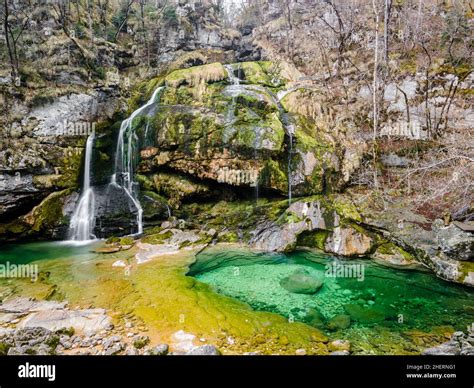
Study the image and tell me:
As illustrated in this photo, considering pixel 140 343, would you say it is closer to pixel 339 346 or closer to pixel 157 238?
pixel 339 346

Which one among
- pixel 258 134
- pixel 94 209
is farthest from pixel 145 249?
pixel 258 134

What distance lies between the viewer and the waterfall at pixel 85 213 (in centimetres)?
1361

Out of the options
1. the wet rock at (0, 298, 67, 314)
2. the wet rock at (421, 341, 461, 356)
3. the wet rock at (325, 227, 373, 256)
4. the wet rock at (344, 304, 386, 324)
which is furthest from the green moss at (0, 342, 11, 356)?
the wet rock at (325, 227, 373, 256)

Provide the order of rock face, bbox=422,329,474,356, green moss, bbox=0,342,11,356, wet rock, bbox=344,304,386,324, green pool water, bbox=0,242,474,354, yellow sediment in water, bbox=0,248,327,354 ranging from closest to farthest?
green moss, bbox=0,342,11,356 → rock face, bbox=422,329,474,356 → yellow sediment in water, bbox=0,248,327,354 → green pool water, bbox=0,242,474,354 → wet rock, bbox=344,304,386,324

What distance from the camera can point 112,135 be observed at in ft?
50.4

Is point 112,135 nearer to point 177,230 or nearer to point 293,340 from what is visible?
point 177,230

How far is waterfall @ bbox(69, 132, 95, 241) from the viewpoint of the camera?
13.6 meters

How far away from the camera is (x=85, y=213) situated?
13.9m

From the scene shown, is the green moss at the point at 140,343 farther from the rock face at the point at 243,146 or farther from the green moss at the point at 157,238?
the rock face at the point at 243,146

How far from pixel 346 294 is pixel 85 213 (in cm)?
1228

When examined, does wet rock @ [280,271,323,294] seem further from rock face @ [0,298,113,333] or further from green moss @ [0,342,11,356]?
green moss @ [0,342,11,356]

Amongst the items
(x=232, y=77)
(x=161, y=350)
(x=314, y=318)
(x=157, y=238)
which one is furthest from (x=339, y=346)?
(x=232, y=77)

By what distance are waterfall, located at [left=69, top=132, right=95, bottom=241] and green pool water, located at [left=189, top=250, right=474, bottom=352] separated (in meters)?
6.25

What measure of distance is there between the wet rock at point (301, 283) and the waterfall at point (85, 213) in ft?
31.9
